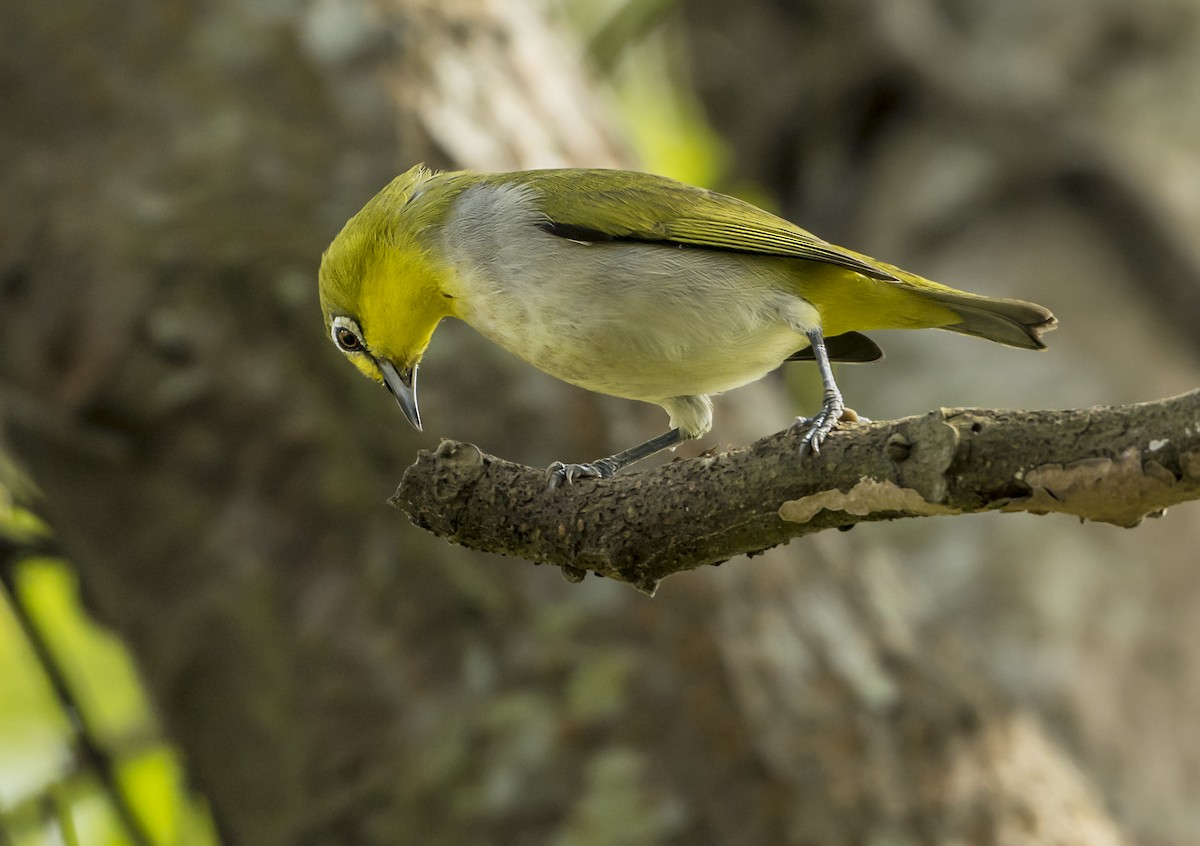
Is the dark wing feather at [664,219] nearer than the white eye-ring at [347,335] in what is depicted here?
Yes

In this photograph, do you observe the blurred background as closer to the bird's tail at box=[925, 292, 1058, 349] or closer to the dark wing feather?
the dark wing feather

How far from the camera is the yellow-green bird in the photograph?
3750 millimetres

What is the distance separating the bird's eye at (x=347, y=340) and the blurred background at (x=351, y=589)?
79 cm

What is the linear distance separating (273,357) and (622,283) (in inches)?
77.3

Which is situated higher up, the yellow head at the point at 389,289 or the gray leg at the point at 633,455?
the yellow head at the point at 389,289

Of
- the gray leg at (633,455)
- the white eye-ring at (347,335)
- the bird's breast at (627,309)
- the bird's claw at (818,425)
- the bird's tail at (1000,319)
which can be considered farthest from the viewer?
the white eye-ring at (347,335)

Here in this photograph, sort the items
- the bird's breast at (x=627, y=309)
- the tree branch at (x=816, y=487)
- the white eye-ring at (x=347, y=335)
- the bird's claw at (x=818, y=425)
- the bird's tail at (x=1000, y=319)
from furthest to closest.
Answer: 1. the white eye-ring at (x=347, y=335)
2. the bird's tail at (x=1000, y=319)
3. the bird's breast at (x=627, y=309)
4. the bird's claw at (x=818, y=425)
5. the tree branch at (x=816, y=487)

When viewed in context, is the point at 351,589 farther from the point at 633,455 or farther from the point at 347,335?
the point at 633,455

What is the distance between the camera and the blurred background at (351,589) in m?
4.52

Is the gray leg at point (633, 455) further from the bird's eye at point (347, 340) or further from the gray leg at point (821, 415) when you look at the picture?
the bird's eye at point (347, 340)

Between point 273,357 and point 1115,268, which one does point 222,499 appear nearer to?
point 273,357

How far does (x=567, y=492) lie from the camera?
292cm

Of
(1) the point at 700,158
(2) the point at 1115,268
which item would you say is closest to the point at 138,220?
(2) the point at 1115,268

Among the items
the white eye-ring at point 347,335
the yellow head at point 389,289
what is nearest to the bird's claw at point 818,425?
the yellow head at point 389,289
